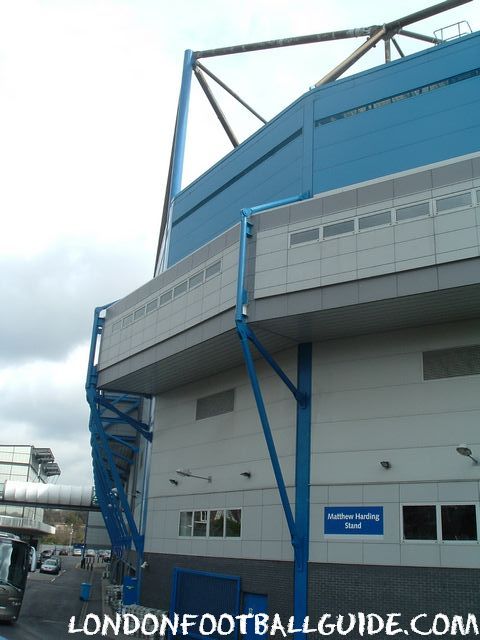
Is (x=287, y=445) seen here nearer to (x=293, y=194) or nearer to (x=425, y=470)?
(x=425, y=470)

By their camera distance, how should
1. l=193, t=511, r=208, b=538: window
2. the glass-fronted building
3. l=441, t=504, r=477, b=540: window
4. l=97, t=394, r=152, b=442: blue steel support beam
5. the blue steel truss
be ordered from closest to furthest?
l=441, t=504, r=477, b=540: window < l=193, t=511, r=208, b=538: window < the blue steel truss < l=97, t=394, r=152, b=442: blue steel support beam < the glass-fronted building

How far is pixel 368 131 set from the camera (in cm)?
2047

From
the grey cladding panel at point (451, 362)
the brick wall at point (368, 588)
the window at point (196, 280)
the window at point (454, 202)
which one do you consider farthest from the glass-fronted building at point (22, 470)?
the window at point (454, 202)

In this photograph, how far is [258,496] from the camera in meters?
19.9

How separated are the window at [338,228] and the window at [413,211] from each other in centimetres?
138

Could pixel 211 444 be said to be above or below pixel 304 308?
below

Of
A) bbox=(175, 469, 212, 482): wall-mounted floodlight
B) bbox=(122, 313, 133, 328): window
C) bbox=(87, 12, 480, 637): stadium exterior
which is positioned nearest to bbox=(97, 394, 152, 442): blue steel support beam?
bbox=(87, 12, 480, 637): stadium exterior

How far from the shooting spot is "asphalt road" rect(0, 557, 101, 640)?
2073cm

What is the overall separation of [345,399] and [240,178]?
35.6ft

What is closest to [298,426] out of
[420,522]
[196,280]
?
[420,522]

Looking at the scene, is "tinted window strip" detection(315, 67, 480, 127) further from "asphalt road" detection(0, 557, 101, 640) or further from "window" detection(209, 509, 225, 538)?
"asphalt road" detection(0, 557, 101, 640)

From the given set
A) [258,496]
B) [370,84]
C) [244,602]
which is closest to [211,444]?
[258,496]

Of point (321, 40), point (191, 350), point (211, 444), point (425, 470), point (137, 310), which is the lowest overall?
point (425, 470)

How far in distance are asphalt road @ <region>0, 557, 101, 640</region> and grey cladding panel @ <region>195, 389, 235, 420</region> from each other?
854 centimetres
